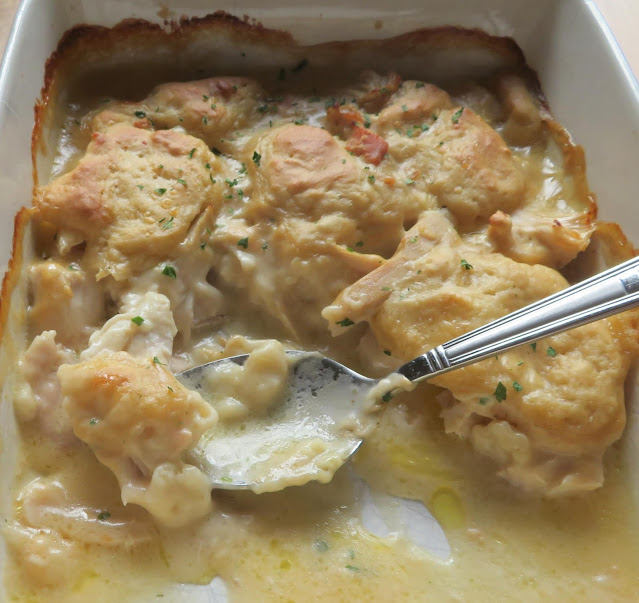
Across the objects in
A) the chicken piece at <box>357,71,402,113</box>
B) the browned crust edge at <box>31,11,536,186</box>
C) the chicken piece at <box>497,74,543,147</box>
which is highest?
the browned crust edge at <box>31,11,536,186</box>

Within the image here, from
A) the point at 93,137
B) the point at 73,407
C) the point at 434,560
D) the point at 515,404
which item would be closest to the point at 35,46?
the point at 93,137

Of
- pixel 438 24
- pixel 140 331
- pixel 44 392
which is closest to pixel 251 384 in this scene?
pixel 140 331

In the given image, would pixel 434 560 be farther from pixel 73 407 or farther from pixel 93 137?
pixel 93 137

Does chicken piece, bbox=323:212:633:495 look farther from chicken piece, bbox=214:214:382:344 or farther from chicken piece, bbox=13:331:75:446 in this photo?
chicken piece, bbox=13:331:75:446

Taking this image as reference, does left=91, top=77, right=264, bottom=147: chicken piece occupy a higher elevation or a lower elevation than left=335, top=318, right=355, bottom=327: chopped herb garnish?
higher

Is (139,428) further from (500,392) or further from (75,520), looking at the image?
(500,392)

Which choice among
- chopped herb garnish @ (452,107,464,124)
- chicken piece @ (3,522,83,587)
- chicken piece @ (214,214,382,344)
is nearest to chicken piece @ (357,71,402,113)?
chopped herb garnish @ (452,107,464,124)

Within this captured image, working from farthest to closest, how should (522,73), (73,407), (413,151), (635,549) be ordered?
(522,73) < (413,151) < (635,549) < (73,407)
